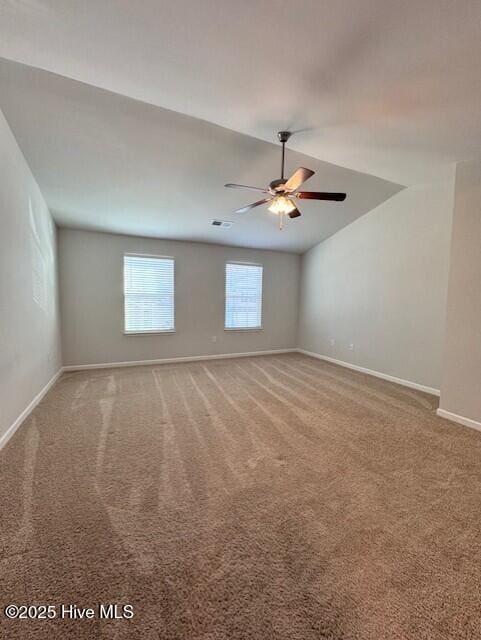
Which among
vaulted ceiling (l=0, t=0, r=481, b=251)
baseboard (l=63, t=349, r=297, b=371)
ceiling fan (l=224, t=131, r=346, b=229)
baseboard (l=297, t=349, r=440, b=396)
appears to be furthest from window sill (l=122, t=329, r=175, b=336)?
ceiling fan (l=224, t=131, r=346, b=229)

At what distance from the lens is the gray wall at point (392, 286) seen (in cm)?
397

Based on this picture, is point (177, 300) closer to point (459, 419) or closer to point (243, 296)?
point (243, 296)

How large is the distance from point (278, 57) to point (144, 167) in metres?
2.04

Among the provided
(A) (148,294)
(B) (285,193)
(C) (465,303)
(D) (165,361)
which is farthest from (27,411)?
(C) (465,303)

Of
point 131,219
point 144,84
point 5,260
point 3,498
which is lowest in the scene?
point 3,498

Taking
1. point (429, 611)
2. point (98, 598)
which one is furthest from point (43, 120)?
point (429, 611)

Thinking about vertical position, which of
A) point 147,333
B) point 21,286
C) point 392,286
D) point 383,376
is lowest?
point 383,376

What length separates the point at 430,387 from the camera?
4.05 meters

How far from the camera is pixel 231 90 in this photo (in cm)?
210

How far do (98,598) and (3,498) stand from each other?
1.09 m

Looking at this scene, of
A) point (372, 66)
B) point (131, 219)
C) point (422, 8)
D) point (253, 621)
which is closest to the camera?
point (253, 621)

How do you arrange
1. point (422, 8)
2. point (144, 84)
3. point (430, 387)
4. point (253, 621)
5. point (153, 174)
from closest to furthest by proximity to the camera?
point (253, 621)
point (422, 8)
point (144, 84)
point (153, 174)
point (430, 387)

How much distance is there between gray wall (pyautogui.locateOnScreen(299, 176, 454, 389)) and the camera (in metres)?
3.97

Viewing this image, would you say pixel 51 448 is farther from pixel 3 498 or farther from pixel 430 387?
pixel 430 387
